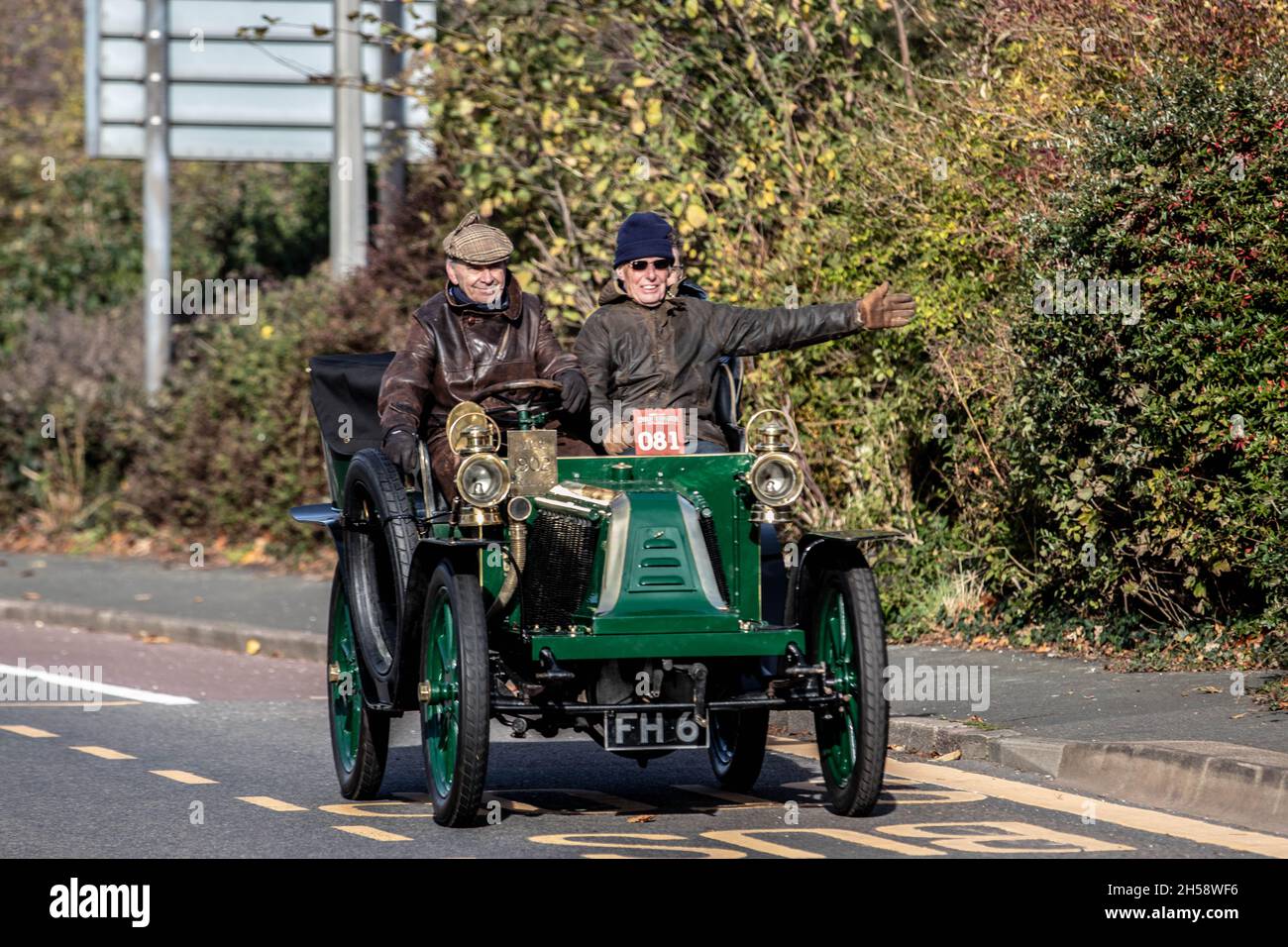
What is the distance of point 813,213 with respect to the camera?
1345 cm

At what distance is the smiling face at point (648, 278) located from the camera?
892cm

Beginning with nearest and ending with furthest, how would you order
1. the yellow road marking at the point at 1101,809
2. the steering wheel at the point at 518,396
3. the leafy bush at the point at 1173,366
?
the yellow road marking at the point at 1101,809 < the steering wheel at the point at 518,396 < the leafy bush at the point at 1173,366

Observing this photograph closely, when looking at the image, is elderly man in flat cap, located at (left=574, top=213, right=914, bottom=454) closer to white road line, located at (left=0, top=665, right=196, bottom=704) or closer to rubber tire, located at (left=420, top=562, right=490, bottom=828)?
rubber tire, located at (left=420, top=562, right=490, bottom=828)

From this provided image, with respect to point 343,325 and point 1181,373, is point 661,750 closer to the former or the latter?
point 1181,373

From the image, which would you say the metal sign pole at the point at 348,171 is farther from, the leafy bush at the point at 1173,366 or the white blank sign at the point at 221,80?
the leafy bush at the point at 1173,366

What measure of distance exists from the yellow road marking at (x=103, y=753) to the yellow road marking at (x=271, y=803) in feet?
4.84

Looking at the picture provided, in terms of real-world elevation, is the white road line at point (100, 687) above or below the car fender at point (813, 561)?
below

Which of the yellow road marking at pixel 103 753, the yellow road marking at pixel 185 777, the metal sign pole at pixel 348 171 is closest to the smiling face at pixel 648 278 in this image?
the yellow road marking at pixel 185 777

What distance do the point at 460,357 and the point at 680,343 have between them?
36.0 inches

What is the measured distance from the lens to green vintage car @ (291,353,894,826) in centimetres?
750

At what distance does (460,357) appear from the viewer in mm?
8641

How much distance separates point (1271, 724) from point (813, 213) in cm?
546
